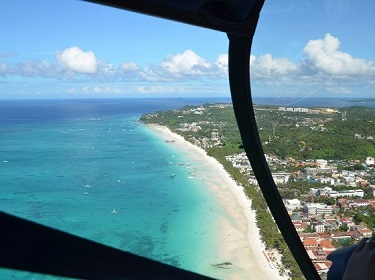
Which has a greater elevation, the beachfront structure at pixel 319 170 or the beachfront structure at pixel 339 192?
the beachfront structure at pixel 319 170

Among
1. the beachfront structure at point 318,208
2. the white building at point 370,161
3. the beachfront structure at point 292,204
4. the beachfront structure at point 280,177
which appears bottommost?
the beachfront structure at point 318,208

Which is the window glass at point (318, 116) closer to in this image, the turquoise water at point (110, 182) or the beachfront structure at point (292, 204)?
the beachfront structure at point (292, 204)

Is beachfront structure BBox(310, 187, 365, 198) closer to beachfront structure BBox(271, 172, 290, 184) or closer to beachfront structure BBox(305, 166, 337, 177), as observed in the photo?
beachfront structure BBox(305, 166, 337, 177)

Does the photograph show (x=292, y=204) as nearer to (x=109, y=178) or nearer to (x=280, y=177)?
(x=280, y=177)

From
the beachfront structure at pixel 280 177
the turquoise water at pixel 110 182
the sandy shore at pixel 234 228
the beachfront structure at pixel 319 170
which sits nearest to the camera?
the beachfront structure at pixel 280 177

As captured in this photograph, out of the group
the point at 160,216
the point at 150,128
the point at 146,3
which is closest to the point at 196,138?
the point at 150,128

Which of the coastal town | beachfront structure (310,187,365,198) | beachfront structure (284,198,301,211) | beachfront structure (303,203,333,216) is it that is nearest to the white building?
the coastal town

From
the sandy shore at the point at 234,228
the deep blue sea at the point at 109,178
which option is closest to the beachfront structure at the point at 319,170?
the deep blue sea at the point at 109,178
